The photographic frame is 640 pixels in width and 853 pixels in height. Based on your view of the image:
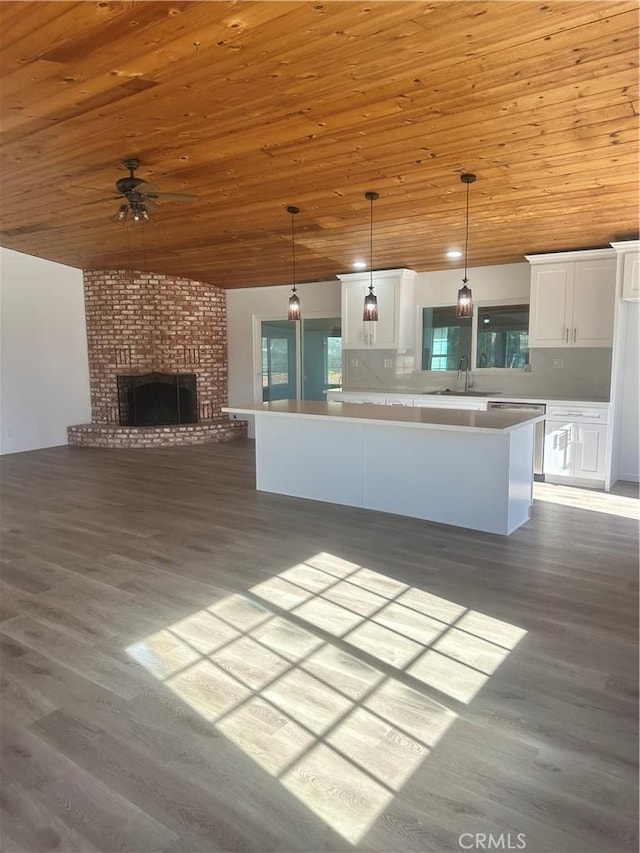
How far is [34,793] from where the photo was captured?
1.80 meters

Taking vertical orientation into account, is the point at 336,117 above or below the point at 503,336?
above

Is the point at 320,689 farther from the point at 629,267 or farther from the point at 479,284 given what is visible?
the point at 479,284

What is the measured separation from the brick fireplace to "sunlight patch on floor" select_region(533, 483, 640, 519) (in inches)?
196

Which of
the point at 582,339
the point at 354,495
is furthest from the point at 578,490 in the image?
the point at 354,495

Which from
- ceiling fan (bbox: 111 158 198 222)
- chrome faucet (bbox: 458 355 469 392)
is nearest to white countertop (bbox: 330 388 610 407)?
chrome faucet (bbox: 458 355 469 392)

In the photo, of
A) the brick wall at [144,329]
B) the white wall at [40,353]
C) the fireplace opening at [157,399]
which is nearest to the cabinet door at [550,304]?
the brick wall at [144,329]

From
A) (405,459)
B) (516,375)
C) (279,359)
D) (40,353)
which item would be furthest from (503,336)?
(40,353)

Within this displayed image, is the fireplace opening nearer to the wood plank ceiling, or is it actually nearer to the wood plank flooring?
the wood plank ceiling

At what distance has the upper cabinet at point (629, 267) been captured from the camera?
5188 millimetres

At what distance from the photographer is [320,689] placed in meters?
2.35

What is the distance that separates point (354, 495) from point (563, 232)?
10.6 feet

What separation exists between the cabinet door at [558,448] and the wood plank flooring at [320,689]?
1518 millimetres

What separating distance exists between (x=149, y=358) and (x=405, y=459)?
5.32 metres

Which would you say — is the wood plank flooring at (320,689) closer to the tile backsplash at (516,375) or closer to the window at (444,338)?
the tile backsplash at (516,375)
